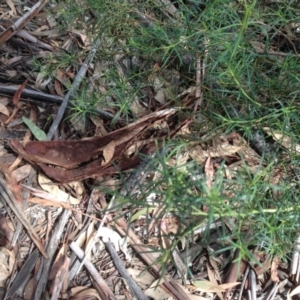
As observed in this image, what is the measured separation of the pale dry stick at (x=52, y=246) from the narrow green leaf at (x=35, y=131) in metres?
0.31

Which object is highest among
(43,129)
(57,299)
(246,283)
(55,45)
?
(55,45)

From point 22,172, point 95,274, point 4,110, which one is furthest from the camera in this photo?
point 4,110

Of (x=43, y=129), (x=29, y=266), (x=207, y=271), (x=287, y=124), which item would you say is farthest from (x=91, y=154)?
(x=287, y=124)

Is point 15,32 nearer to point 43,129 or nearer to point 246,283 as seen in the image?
point 43,129

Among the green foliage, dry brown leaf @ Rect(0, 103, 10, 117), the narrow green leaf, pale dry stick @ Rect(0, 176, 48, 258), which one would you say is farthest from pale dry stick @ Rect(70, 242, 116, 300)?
dry brown leaf @ Rect(0, 103, 10, 117)

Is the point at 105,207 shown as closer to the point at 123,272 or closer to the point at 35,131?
the point at 123,272

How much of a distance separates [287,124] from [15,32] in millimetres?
1236

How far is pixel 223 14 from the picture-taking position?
5.86ft

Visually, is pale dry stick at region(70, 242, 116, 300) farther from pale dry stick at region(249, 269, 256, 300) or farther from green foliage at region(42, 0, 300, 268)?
pale dry stick at region(249, 269, 256, 300)

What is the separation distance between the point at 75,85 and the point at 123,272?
777mm

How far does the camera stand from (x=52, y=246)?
5.63 feet

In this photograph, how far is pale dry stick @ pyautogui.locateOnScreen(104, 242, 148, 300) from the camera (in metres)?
1.66

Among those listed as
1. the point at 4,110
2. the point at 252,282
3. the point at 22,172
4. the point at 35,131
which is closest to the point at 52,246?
the point at 22,172

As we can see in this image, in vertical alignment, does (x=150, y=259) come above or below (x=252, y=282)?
above
